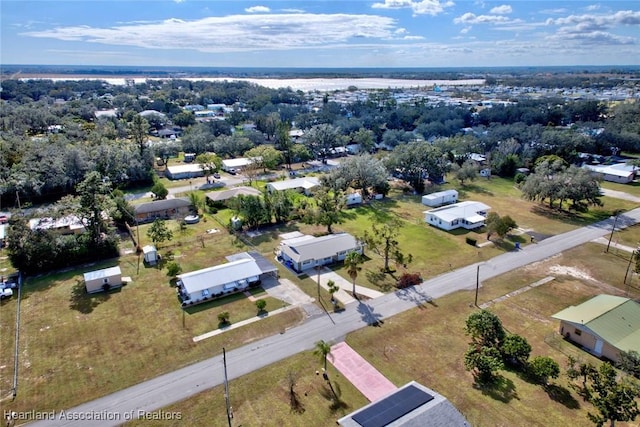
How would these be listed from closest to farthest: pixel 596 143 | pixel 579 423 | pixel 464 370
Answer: pixel 579 423, pixel 464 370, pixel 596 143

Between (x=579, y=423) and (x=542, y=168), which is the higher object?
(x=542, y=168)

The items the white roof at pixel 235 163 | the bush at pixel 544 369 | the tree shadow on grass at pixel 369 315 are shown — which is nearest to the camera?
the bush at pixel 544 369

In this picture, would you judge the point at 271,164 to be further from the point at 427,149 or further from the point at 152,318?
the point at 152,318

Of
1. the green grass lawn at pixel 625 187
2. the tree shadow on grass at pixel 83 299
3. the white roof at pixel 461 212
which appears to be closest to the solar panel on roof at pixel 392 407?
the tree shadow on grass at pixel 83 299

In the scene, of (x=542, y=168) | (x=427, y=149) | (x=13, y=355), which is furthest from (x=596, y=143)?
(x=13, y=355)

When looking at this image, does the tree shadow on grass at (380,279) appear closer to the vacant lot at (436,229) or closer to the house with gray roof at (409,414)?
the vacant lot at (436,229)

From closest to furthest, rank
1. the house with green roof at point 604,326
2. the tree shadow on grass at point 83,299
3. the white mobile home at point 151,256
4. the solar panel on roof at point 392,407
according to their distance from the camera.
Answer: the solar panel on roof at point 392,407, the house with green roof at point 604,326, the tree shadow on grass at point 83,299, the white mobile home at point 151,256

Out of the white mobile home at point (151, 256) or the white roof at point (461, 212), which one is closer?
the white mobile home at point (151, 256)
